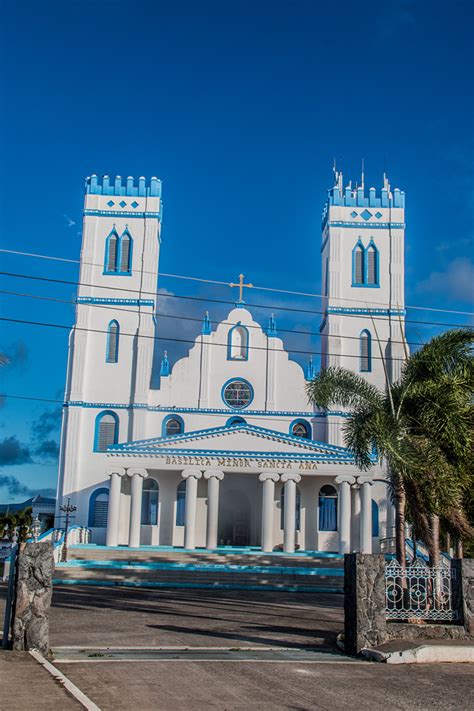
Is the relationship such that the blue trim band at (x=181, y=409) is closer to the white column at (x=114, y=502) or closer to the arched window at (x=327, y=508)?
the arched window at (x=327, y=508)

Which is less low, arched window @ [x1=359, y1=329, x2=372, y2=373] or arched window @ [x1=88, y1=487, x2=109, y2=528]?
arched window @ [x1=359, y1=329, x2=372, y2=373]

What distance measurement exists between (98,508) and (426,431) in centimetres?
2247

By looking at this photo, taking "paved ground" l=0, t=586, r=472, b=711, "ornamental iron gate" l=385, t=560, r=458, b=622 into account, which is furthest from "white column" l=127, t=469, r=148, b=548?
"ornamental iron gate" l=385, t=560, r=458, b=622

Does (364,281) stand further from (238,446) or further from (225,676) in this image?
(225,676)

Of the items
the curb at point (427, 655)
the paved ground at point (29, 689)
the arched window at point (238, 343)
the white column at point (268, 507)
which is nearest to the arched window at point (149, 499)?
the white column at point (268, 507)

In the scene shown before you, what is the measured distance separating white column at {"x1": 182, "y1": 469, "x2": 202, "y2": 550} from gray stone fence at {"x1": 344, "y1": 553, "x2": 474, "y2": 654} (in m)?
19.5

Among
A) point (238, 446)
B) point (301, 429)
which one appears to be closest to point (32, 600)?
point (238, 446)

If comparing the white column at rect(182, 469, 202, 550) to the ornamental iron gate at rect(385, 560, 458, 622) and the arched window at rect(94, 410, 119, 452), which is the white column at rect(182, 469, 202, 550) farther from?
the ornamental iron gate at rect(385, 560, 458, 622)

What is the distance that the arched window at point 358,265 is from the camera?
4309cm

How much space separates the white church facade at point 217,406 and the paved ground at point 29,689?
22621 mm

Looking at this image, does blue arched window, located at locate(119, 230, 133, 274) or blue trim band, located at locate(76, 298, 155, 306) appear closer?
blue trim band, located at locate(76, 298, 155, 306)

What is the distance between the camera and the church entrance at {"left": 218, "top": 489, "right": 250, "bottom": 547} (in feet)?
127

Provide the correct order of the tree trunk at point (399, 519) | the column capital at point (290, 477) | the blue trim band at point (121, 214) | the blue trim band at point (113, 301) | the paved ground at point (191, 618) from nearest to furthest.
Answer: the paved ground at point (191, 618) → the tree trunk at point (399, 519) → the column capital at point (290, 477) → the blue trim band at point (113, 301) → the blue trim band at point (121, 214)

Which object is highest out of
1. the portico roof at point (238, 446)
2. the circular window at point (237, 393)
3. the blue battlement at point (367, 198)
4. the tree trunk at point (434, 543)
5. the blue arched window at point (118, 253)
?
the blue battlement at point (367, 198)
